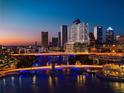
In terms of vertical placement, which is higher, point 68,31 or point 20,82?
point 68,31

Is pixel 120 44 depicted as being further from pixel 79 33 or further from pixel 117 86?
pixel 117 86

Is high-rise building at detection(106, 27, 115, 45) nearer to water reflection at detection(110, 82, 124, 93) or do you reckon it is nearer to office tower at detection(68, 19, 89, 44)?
office tower at detection(68, 19, 89, 44)

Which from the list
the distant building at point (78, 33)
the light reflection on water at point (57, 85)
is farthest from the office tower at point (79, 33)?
the light reflection on water at point (57, 85)

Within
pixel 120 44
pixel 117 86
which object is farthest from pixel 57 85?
pixel 120 44

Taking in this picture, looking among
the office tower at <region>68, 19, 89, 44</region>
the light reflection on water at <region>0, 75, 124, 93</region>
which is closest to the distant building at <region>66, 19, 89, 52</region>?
the office tower at <region>68, 19, 89, 44</region>

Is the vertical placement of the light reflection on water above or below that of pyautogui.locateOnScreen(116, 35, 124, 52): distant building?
below

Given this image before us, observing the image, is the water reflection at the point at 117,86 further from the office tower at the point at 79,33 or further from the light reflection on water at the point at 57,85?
the office tower at the point at 79,33

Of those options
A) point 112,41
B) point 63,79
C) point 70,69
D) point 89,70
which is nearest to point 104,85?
point 63,79

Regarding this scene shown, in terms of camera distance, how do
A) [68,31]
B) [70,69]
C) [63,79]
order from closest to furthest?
[63,79] → [70,69] → [68,31]

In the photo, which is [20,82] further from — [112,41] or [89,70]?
[112,41]
